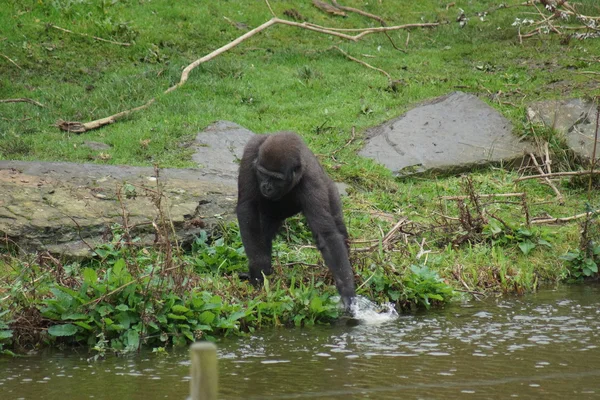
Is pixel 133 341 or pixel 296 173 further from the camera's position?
pixel 296 173

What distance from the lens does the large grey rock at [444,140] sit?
10648 mm

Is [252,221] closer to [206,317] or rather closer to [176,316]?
[206,317]

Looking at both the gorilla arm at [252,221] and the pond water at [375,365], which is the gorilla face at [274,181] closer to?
the gorilla arm at [252,221]

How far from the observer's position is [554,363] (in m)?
5.49

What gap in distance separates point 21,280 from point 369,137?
5.89 metres

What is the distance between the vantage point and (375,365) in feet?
18.1

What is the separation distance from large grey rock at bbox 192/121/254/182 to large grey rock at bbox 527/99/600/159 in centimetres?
377

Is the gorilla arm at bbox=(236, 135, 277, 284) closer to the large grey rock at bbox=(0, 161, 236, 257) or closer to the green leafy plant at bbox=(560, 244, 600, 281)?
the large grey rock at bbox=(0, 161, 236, 257)

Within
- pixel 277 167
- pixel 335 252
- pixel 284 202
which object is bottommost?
pixel 335 252

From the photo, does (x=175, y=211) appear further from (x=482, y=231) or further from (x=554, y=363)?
(x=554, y=363)

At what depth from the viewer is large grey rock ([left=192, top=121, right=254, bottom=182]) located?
33.2ft

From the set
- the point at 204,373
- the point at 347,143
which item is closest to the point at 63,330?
the point at 204,373

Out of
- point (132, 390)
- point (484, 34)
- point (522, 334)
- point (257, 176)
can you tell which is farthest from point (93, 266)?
point (484, 34)

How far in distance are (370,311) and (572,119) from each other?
17.8 feet
